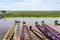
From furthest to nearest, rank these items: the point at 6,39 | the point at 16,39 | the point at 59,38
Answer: the point at 6,39
the point at 16,39
the point at 59,38

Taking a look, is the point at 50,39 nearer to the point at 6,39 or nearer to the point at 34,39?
the point at 34,39

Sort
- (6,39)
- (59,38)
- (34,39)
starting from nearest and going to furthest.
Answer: (59,38) → (6,39) → (34,39)

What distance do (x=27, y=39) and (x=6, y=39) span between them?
9.32 ft

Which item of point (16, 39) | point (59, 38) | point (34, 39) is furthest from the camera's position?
point (34, 39)

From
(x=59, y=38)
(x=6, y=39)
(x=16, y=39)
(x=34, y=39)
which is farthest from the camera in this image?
(x=34, y=39)

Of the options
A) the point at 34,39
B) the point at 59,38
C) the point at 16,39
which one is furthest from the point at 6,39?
the point at 59,38

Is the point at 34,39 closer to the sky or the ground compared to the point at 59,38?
closer to the ground

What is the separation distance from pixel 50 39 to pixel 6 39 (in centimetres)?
491

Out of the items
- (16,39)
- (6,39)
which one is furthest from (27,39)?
(6,39)

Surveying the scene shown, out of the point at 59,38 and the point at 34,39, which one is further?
the point at 34,39

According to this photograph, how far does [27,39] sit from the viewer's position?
1847 cm

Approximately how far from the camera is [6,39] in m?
20.1

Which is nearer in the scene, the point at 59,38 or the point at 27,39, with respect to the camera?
the point at 59,38

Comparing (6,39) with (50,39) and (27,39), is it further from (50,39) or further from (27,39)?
(50,39)
